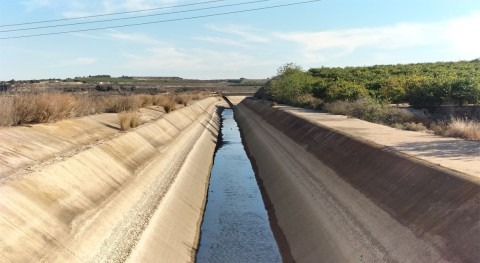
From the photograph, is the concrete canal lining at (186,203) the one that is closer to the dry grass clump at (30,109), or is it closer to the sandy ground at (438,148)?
the sandy ground at (438,148)

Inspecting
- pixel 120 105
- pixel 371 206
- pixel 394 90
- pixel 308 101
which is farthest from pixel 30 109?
pixel 308 101

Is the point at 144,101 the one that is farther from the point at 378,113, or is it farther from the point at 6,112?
the point at 6,112

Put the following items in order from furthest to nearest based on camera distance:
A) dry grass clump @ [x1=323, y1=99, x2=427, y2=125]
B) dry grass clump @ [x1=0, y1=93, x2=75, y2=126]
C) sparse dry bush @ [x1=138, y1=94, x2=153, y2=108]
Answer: sparse dry bush @ [x1=138, y1=94, x2=153, y2=108] → dry grass clump @ [x1=323, y1=99, x2=427, y2=125] → dry grass clump @ [x1=0, y1=93, x2=75, y2=126]

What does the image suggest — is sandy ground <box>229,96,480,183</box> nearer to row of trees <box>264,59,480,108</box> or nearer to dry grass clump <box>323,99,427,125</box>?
dry grass clump <box>323,99,427,125</box>

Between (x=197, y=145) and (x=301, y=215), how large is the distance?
18485mm

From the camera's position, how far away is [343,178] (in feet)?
52.1

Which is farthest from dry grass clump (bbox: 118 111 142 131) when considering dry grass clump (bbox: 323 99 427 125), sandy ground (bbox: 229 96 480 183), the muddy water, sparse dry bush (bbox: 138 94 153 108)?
sparse dry bush (bbox: 138 94 153 108)

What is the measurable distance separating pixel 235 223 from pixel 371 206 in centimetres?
586

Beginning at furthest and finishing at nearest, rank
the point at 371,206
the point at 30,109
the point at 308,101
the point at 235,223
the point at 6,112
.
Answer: the point at 308,101 → the point at 30,109 → the point at 6,112 → the point at 235,223 → the point at 371,206

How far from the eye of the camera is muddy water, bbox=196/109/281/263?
44.9 ft

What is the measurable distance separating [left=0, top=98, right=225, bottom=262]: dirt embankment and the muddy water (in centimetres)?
52

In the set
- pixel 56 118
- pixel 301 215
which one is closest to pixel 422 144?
pixel 301 215

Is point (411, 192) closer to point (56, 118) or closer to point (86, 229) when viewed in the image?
point (86, 229)

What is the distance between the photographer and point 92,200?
1305 centimetres
